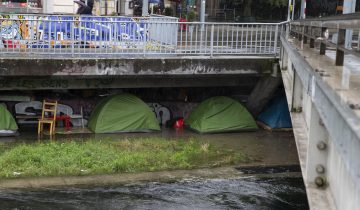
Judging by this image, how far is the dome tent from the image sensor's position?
15.8 metres

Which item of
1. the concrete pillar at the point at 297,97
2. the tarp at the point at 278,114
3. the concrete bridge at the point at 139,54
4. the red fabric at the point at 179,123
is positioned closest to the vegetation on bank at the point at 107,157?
the concrete bridge at the point at 139,54

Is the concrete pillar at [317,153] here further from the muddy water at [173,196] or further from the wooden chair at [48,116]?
the wooden chair at [48,116]

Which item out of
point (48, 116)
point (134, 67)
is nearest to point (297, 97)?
point (134, 67)

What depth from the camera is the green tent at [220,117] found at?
17312 mm

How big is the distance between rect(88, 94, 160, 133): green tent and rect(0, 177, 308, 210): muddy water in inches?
208

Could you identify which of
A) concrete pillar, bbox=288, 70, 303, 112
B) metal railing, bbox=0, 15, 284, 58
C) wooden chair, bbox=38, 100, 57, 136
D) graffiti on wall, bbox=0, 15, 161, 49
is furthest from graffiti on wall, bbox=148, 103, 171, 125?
concrete pillar, bbox=288, 70, 303, 112

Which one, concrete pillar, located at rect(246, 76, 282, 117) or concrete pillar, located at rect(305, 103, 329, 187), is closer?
concrete pillar, located at rect(305, 103, 329, 187)

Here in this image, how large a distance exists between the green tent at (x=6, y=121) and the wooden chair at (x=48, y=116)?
30.5 inches

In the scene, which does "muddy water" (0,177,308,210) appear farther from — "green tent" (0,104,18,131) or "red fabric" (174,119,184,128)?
"red fabric" (174,119,184,128)

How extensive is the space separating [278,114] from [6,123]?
883 centimetres

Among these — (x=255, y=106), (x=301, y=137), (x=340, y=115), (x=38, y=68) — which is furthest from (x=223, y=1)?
(x=340, y=115)

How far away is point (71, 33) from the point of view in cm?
1542

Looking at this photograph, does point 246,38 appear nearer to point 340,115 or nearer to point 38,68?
point 38,68

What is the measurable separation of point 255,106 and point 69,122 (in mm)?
6416
